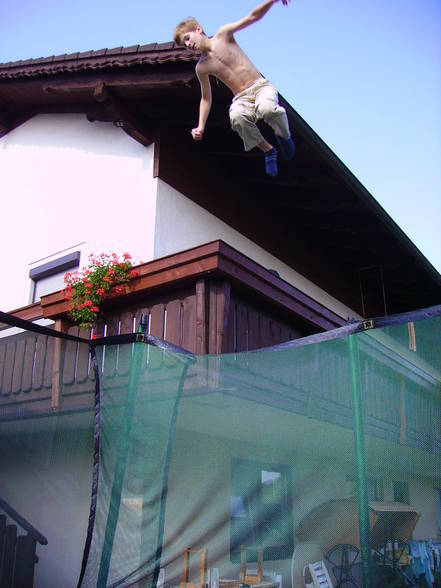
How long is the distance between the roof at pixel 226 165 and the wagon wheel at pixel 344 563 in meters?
4.82

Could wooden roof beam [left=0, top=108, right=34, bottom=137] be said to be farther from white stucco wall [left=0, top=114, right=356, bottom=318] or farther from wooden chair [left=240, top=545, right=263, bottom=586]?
wooden chair [left=240, top=545, right=263, bottom=586]

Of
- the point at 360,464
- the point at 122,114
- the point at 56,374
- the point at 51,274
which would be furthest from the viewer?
the point at 51,274

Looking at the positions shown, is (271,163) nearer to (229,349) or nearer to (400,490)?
(400,490)

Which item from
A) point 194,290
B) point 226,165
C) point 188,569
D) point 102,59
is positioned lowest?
point 188,569

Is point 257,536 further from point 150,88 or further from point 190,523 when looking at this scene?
point 150,88

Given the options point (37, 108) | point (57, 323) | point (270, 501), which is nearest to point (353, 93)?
point (57, 323)

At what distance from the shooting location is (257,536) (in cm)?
287

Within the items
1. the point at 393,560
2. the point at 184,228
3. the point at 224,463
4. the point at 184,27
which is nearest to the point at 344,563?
the point at 393,560

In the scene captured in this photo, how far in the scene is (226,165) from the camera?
8375 millimetres

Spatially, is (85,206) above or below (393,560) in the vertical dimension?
above

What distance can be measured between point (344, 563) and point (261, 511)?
0.46 m

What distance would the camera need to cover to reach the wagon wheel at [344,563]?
2.57 metres

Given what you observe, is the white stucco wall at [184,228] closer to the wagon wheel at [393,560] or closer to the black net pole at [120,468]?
the black net pole at [120,468]

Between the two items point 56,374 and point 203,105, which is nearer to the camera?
point 203,105
